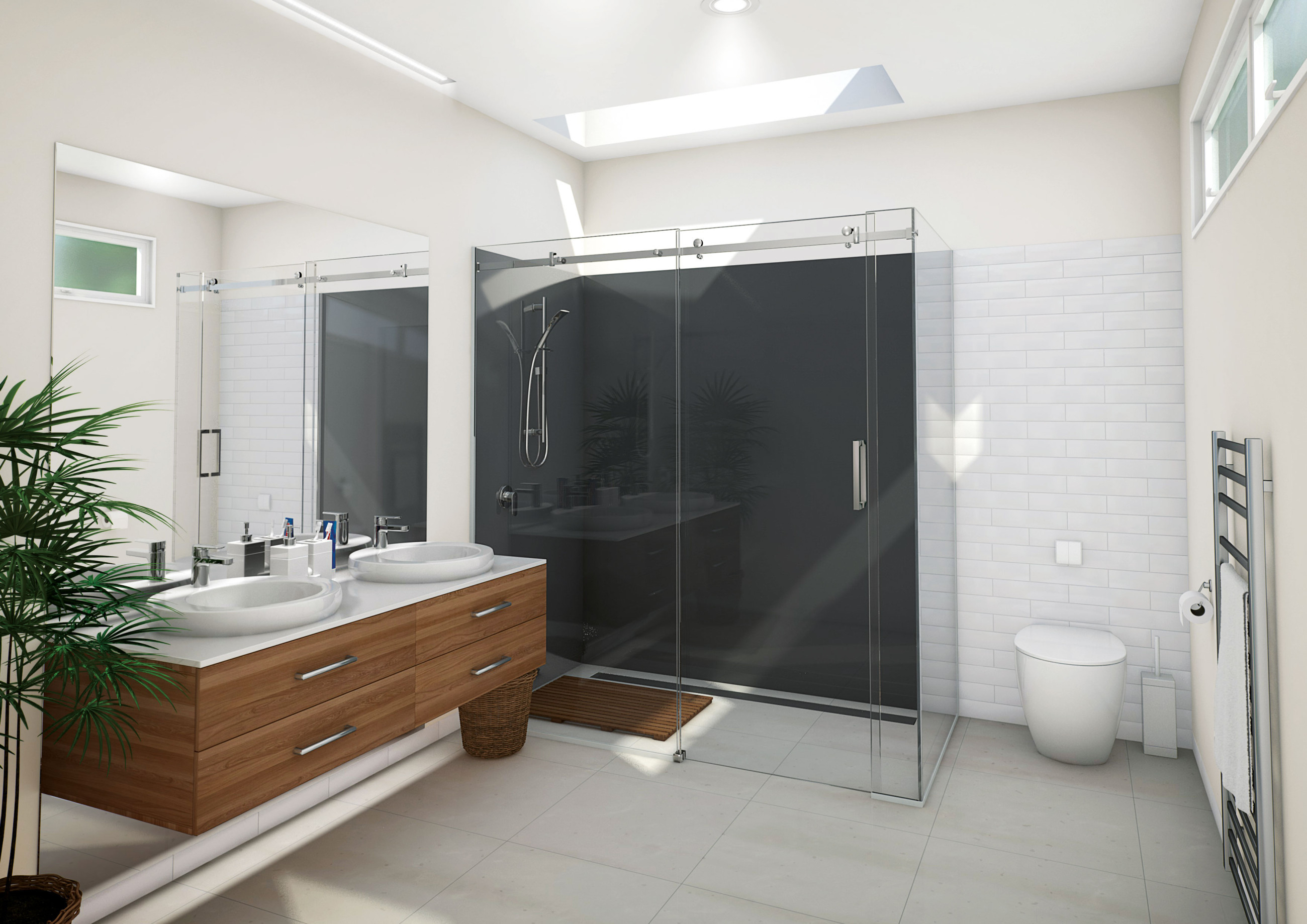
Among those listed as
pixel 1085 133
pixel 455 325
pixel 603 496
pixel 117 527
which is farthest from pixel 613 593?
pixel 1085 133

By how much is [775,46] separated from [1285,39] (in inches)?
67.1

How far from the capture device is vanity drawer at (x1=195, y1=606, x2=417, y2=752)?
6.75ft

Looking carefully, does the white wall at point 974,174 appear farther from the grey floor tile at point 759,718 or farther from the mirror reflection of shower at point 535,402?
the grey floor tile at point 759,718

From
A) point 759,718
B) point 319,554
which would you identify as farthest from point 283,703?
point 759,718

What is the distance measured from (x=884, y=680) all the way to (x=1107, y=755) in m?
1.09

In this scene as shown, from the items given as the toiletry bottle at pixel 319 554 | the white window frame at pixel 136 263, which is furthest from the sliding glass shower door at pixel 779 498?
the white window frame at pixel 136 263

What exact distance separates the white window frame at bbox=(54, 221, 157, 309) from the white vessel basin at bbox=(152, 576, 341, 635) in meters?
0.86

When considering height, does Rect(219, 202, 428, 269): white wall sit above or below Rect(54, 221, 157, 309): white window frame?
above

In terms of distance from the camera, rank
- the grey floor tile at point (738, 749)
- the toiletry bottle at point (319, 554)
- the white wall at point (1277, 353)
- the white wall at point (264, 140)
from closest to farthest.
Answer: the white wall at point (1277, 353)
the white wall at point (264, 140)
the toiletry bottle at point (319, 554)
the grey floor tile at point (738, 749)

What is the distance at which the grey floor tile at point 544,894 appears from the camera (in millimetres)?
2406

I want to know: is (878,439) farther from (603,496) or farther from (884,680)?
(603,496)

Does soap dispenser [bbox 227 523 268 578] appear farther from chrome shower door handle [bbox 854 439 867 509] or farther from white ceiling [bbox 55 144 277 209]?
chrome shower door handle [bbox 854 439 867 509]

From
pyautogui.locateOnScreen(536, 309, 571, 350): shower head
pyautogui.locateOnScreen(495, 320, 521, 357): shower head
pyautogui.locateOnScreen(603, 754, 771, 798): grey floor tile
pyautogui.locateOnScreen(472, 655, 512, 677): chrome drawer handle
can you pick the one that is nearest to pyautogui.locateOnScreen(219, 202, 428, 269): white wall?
pyautogui.locateOnScreen(495, 320, 521, 357): shower head

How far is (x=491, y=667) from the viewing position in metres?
3.14
